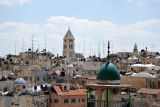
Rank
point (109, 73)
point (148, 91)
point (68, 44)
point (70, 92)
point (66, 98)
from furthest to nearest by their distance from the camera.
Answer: point (68, 44) < point (70, 92) < point (66, 98) < point (148, 91) < point (109, 73)

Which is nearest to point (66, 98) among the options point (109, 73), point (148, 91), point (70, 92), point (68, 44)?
point (70, 92)

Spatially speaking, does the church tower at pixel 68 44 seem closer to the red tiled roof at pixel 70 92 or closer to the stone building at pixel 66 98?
A: the red tiled roof at pixel 70 92

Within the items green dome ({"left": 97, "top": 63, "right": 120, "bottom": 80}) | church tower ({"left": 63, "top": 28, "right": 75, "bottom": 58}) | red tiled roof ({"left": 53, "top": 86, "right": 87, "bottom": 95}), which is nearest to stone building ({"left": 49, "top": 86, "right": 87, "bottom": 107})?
red tiled roof ({"left": 53, "top": 86, "right": 87, "bottom": 95})

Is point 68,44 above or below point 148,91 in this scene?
above

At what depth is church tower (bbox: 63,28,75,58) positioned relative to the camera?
7725 cm

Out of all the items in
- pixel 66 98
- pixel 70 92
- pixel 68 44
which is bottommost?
pixel 66 98

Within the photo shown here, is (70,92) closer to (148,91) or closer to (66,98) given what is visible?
(66,98)

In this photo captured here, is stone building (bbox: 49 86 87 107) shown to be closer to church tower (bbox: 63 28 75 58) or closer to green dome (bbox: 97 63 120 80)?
green dome (bbox: 97 63 120 80)

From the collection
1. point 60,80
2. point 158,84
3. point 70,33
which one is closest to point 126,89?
point 158,84

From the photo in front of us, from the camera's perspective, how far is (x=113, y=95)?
9500 millimetres

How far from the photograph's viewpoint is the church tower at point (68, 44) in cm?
7725

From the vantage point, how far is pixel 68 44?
254ft

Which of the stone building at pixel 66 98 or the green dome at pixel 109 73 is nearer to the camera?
the green dome at pixel 109 73

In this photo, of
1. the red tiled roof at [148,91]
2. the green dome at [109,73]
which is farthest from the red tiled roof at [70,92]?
the green dome at [109,73]
